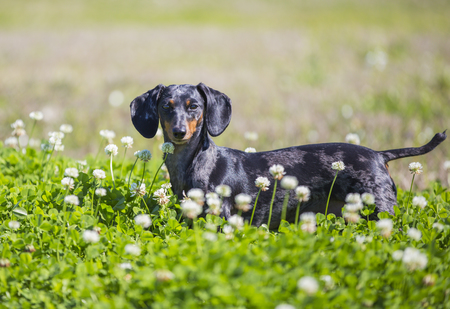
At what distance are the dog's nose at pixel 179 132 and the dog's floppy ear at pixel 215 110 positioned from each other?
1.25 feet

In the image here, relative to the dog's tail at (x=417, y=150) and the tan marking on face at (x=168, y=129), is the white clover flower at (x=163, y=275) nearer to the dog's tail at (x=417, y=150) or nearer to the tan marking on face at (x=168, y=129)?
the tan marking on face at (x=168, y=129)

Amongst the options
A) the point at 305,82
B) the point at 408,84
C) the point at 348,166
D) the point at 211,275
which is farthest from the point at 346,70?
the point at 211,275

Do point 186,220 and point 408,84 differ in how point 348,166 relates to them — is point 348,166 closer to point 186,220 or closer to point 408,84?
point 186,220

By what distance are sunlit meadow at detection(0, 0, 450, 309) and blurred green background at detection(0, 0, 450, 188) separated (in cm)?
6

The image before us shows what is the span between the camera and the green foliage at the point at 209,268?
2.18 meters

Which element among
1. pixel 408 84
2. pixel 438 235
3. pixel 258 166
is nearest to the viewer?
pixel 438 235

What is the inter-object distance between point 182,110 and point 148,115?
427 millimetres

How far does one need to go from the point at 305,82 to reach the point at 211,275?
11.8 meters

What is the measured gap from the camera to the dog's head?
11.6ft

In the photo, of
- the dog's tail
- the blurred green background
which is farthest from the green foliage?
the blurred green background

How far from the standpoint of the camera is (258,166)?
3.90 meters

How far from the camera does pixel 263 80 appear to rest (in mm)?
13258

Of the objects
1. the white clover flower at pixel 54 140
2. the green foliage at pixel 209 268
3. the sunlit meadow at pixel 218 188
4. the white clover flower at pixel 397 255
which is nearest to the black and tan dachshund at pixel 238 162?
the sunlit meadow at pixel 218 188

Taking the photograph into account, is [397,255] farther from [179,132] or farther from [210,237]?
[179,132]
